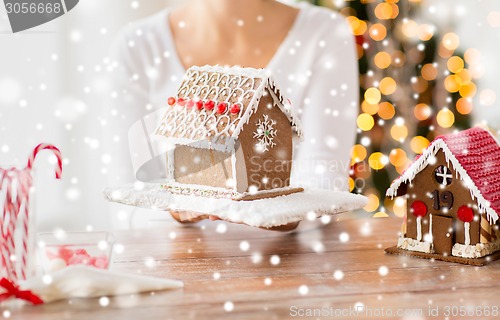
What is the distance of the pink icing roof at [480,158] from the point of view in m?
1.28

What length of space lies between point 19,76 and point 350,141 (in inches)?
61.2

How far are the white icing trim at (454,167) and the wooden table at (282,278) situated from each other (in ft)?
0.40

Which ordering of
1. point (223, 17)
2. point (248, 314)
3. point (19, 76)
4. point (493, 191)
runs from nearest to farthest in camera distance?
point (248, 314) < point (493, 191) < point (223, 17) < point (19, 76)

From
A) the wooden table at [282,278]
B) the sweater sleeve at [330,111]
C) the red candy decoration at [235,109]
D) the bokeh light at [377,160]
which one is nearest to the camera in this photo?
the wooden table at [282,278]

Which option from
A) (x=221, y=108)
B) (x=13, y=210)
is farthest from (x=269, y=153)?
(x=13, y=210)

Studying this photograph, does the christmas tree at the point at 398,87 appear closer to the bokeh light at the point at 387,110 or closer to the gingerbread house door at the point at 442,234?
the bokeh light at the point at 387,110

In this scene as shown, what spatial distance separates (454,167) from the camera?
1.29m

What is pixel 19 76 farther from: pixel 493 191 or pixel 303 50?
pixel 493 191

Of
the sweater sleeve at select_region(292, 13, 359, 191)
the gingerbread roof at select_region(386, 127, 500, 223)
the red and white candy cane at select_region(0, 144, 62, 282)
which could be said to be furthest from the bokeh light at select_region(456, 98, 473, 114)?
the red and white candy cane at select_region(0, 144, 62, 282)

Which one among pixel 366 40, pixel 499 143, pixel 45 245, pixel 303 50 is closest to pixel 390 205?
pixel 366 40

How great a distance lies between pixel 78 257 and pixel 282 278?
1.26ft

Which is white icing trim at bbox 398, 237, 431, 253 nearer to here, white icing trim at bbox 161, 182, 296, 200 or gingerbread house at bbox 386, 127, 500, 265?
gingerbread house at bbox 386, 127, 500, 265

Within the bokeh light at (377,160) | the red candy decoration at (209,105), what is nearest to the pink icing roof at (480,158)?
the red candy decoration at (209,105)

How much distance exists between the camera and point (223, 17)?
220 centimetres
